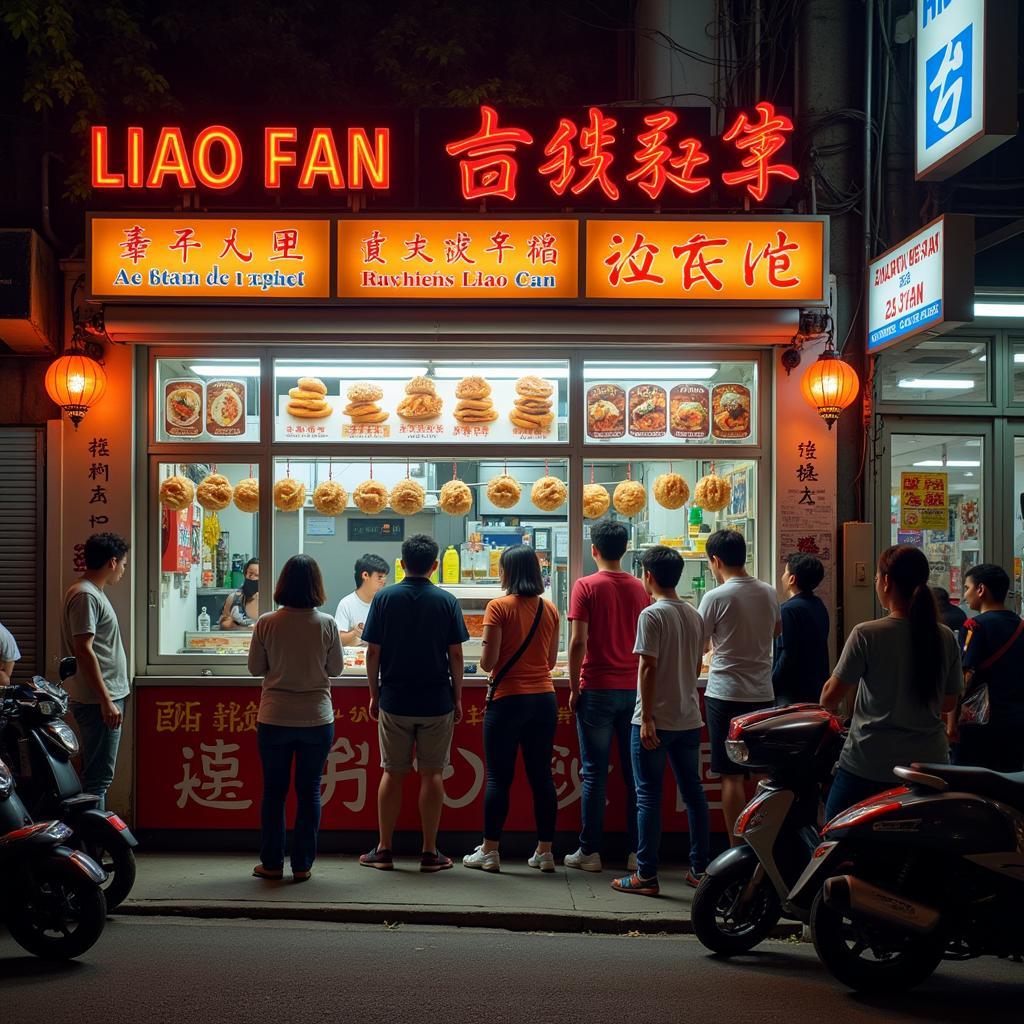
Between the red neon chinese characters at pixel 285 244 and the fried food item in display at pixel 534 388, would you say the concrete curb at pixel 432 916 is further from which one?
the red neon chinese characters at pixel 285 244

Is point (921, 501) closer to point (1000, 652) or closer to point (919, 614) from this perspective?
point (1000, 652)

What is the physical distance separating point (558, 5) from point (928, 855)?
30.9 feet

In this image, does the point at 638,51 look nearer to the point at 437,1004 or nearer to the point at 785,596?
the point at 785,596

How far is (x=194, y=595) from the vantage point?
7.53m

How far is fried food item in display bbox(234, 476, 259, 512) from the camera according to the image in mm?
7312

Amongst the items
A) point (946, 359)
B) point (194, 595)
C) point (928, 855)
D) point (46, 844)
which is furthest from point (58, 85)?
point (928, 855)

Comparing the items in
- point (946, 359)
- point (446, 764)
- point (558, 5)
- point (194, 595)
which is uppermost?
point (558, 5)

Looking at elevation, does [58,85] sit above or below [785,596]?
above

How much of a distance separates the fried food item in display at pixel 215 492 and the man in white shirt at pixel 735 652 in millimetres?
3706

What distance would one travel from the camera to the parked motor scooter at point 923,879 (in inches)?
162

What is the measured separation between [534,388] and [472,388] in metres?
0.48

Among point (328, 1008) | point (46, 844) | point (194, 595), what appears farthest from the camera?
point (194, 595)

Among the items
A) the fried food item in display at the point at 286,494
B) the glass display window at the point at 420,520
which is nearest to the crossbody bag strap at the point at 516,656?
the glass display window at the point at 420,520

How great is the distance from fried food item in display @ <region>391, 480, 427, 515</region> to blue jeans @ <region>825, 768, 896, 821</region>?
13.0 feet
